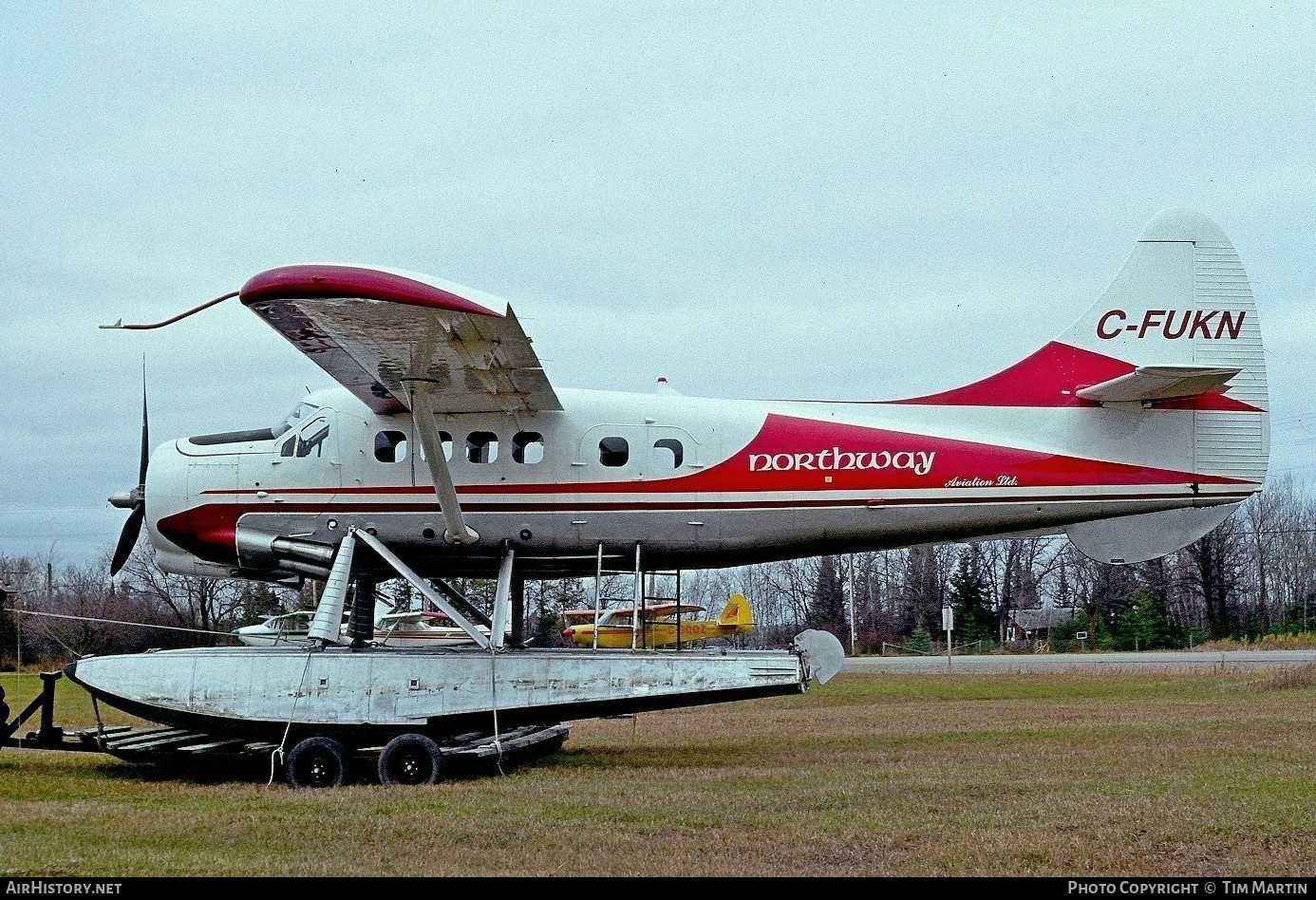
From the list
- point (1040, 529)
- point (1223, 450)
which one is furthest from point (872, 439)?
point (1223, 450)

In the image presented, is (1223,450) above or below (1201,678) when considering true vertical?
above

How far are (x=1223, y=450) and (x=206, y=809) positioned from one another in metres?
10.3

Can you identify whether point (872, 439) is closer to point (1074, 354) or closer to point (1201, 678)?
point (1074, 354)

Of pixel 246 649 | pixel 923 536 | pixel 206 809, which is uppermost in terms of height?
pixel 923 536

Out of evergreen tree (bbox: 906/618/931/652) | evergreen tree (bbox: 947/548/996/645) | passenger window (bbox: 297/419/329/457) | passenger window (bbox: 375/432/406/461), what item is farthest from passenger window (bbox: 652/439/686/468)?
evergreen tree (bbox: 947/548/996/645)

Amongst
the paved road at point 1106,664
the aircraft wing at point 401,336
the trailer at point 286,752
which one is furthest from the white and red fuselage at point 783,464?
the paved road at point 1106,664

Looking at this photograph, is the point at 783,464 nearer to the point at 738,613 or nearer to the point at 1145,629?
the point at 738,613

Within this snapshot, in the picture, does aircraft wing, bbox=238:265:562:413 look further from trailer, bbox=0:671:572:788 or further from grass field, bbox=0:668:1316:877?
grass field, bbox=0:668:1316:877

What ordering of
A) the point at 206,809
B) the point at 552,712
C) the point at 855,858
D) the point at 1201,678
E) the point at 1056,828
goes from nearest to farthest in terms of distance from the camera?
the point at 855,858 < the point at 1056,828 < the point at 206,809 < the point at 552,712 < the point at 1201,678

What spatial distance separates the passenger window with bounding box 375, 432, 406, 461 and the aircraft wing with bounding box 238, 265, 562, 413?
297mm

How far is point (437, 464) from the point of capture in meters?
12.6

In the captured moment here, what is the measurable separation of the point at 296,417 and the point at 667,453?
167 inches

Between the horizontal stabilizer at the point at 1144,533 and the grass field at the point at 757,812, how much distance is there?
2032mm

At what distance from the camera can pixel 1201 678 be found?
2583 centimetres
